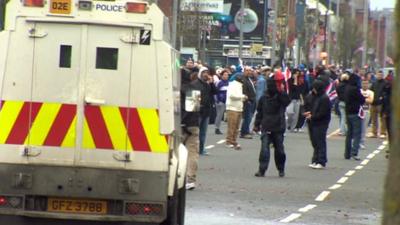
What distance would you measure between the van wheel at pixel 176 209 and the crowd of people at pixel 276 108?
5.65 ft

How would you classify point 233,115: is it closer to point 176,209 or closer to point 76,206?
point 176,209

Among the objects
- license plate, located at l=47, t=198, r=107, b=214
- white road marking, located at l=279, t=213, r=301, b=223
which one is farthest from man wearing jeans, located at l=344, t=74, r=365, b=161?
license plate, located at l=47, t=198, r=107, b=214

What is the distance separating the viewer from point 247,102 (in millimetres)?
31344

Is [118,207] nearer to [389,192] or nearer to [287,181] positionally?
[389,192]

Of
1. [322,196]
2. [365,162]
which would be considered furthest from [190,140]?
[365,162]

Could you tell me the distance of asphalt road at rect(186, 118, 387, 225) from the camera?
1477cm

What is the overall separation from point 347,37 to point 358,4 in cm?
8765

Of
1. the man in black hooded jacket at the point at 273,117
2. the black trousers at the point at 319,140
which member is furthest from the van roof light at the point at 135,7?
the black trousers at the point at 319,140

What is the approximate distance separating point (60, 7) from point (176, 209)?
94.1 inches

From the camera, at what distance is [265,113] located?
20219 mm

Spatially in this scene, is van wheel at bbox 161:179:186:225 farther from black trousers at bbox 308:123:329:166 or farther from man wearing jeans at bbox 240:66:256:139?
man wearing jeans at bbox 240:66:256:139

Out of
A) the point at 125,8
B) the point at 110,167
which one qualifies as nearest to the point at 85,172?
the point at 110,167

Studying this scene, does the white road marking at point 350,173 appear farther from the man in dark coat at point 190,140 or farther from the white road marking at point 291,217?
the white road marking at point 291,217

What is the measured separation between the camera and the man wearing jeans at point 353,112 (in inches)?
1006
